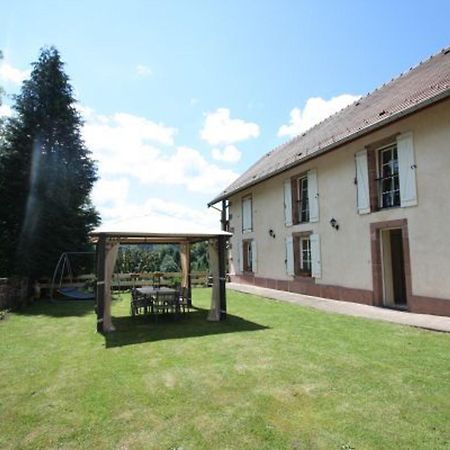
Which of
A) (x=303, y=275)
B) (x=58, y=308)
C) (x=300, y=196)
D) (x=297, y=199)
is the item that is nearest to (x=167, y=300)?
(x=58, y=308)

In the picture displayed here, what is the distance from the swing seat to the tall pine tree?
3.70ft

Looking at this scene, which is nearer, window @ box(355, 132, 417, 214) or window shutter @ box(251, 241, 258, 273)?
window @ box(355, 132, 417, 214)

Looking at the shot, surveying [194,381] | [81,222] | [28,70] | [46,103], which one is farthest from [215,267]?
[28,70]

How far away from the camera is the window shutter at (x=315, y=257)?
11922mm

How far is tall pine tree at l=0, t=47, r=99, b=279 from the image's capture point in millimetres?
14242

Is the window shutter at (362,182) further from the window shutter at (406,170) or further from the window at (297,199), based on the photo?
the window at (297,199)

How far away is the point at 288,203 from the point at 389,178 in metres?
4.68

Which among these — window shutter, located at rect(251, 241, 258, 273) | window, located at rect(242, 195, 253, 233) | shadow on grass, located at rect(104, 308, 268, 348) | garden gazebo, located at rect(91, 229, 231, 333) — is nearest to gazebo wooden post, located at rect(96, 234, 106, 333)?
garden gazebo, located at rect(91, 229, 231, 333)

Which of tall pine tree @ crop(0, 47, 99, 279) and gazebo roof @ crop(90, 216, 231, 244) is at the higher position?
tall pine tree @ crop(0, 47, 99, 279)

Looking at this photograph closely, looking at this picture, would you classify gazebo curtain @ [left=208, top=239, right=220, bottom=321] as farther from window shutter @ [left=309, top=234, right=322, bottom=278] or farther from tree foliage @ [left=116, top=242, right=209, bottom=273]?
tree foliage @ [left=116, top=242, right=209, bottom=273]

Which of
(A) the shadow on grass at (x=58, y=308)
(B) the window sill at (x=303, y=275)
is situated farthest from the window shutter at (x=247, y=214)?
(A) the shadow on grass at (x=58, y=308)

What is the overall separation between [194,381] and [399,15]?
976 centimetres

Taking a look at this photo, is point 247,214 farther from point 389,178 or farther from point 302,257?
point 389,178

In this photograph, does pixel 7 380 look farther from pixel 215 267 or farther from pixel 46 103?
pixel 46 103
